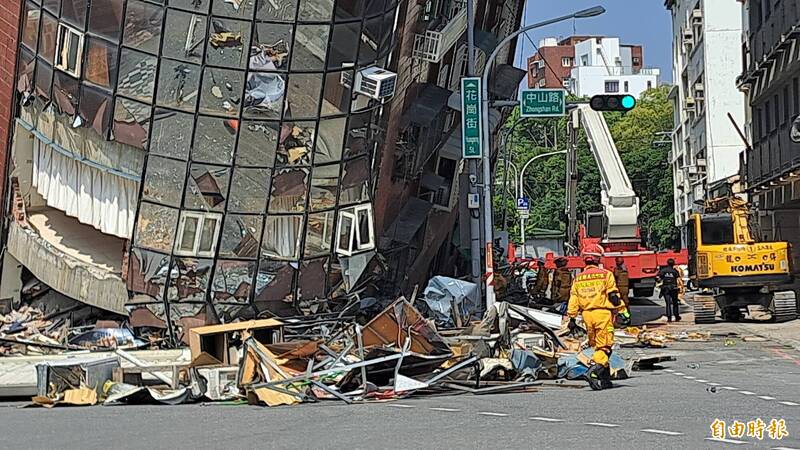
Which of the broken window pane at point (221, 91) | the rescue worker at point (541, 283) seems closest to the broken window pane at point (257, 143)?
the broken window pane at point (221, 91)

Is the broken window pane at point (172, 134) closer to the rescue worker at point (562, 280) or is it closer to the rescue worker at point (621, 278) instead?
the rescue worker at point (621, 278)

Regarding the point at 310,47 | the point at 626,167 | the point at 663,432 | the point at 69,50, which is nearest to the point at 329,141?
the point at 310,47

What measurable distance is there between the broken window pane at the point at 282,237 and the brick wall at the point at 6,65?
5662mm

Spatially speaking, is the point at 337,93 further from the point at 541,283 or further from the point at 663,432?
the point at 541,283

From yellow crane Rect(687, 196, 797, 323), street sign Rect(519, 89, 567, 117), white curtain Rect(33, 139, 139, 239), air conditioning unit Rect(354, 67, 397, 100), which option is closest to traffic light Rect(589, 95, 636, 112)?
street sign Rect(519, 89, 567, 117)

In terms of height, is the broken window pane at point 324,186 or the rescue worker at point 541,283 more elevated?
the broken window pane at point 324,186

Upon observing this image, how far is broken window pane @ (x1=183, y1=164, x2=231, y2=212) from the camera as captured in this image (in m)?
23.0

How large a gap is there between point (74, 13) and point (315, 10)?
15.6 ft

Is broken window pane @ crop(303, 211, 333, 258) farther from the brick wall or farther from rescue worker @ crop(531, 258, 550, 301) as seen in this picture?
rescue worker @ crop(531, 258, 550, 301)

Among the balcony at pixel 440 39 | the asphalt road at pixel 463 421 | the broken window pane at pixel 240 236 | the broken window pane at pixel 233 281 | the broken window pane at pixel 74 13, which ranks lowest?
the asphalt road at pixel 463 421

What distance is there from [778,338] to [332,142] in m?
10.2

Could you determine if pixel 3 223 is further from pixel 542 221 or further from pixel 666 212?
pixel 666 212

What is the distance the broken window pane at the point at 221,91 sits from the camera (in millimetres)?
22328

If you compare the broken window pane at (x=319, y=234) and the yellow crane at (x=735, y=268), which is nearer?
the broken window pane at (x=319, y=234)
